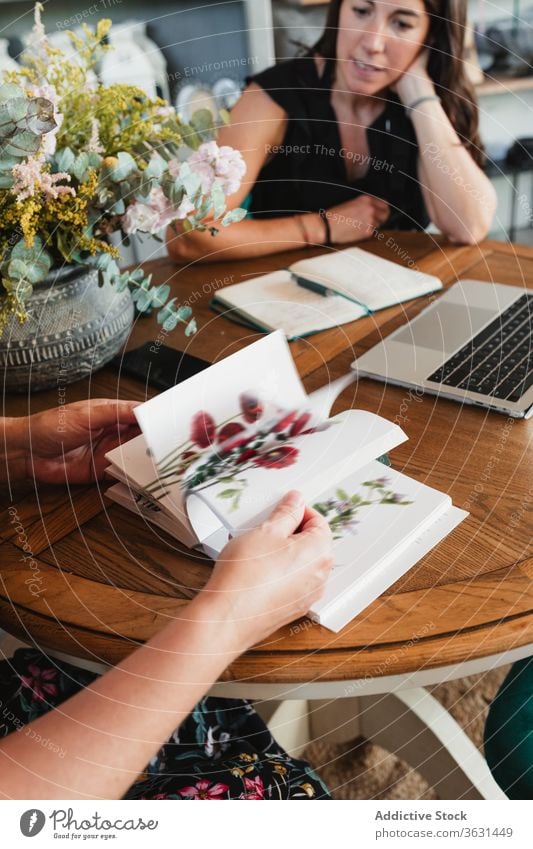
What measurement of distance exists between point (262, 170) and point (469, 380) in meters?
1.00

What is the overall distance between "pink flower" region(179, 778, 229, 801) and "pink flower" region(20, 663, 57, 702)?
20cm

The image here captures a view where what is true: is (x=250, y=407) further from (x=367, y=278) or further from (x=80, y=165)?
(x=367, y=278)

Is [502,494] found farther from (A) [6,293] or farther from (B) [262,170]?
(B) [262,170]

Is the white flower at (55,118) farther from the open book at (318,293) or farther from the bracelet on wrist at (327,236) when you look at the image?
the bracelet on wrist at (327,236)

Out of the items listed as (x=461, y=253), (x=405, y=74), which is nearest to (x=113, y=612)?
(x=461, y=253)

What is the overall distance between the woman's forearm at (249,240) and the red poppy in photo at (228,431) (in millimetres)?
593

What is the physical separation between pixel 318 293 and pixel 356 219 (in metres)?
0.34

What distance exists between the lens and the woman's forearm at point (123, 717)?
0.54 meters

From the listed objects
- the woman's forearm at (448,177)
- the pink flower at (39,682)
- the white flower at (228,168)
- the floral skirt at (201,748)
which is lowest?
the floral skirt at (201,748)

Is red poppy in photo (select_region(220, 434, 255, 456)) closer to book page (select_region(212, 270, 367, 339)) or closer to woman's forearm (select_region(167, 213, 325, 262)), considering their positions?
book page (select_region(212, 270, 367, 339))

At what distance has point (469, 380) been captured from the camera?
897mm

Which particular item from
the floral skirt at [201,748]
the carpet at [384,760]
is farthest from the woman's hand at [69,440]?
the carpet at [384,760]

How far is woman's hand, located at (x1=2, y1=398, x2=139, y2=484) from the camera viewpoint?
0.80m

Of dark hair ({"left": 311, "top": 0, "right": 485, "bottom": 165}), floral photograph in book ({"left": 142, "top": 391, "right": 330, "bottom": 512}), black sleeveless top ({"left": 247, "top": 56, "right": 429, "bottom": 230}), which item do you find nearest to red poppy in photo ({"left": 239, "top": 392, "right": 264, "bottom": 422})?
floral photograph in book ({"left": 142, "top": 391, "right": 330, "bottom": 512})
